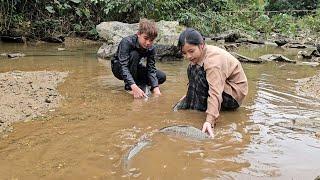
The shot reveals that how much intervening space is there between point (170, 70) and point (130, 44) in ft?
7.86

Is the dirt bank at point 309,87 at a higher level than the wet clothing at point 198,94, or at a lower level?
lower

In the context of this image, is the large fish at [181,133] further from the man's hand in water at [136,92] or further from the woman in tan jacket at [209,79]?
the man's hand in water at [136,92]

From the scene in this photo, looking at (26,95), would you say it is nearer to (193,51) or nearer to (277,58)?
(193,51)

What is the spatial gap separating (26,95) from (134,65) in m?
1.38

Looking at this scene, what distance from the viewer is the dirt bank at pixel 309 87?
5.77 meters

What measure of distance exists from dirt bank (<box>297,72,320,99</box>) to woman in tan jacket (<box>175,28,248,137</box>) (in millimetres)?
1591

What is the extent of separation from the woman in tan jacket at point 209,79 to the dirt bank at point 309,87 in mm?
1591

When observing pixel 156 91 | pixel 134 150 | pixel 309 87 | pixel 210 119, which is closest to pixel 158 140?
pixel 134 150

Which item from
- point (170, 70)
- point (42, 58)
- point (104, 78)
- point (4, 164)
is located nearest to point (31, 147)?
point (4, 164)

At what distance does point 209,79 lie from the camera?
4000mm

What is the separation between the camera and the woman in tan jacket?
12.8 feet

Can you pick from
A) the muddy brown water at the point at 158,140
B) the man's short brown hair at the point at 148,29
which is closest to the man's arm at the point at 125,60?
the muddy brown water at the point at 158,140

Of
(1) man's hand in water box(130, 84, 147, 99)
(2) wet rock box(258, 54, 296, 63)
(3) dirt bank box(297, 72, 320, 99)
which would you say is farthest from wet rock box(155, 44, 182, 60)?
(1) man's hand in water box(130, 84, 147, 99)

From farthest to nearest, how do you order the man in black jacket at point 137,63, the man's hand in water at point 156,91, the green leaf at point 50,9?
the green leaf at point 50,9 < the man's hand in water at point 156,91 < the man in black jacket at point 137,63
